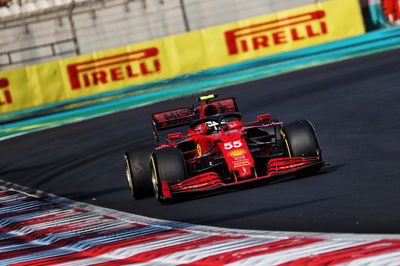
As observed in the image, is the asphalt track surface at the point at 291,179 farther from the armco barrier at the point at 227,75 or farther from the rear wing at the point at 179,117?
the armco barrier at the point at 227,75

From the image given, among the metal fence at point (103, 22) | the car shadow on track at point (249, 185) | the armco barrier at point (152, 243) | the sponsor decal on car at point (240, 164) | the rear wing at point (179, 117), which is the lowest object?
Result: the car shadow on track at point (249, 185)

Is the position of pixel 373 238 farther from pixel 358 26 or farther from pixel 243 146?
pixel 358 26

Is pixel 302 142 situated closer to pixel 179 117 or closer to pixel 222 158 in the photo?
pixel 222 158

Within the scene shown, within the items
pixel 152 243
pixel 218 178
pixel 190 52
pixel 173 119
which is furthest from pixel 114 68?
pixel 152 243

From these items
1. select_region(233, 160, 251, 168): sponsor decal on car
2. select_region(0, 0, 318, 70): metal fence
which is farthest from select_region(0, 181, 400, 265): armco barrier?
select_region(0, 0, 318, 70): metal fence

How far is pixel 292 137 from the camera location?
31.0ft

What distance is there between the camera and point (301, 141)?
370 inches

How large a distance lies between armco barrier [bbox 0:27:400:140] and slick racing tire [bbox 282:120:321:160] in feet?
44.2

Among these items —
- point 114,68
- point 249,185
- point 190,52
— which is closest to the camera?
point 249,185

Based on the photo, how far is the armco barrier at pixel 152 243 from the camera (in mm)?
5629

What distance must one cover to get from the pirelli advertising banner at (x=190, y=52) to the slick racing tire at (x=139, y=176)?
13.8m

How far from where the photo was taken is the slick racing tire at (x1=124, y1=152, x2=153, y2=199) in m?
9.96

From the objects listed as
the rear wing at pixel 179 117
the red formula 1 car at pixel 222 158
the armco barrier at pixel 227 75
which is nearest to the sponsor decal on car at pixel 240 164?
the red formula 1 car at pixel 222 158

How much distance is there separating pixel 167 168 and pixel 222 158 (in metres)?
0.69
